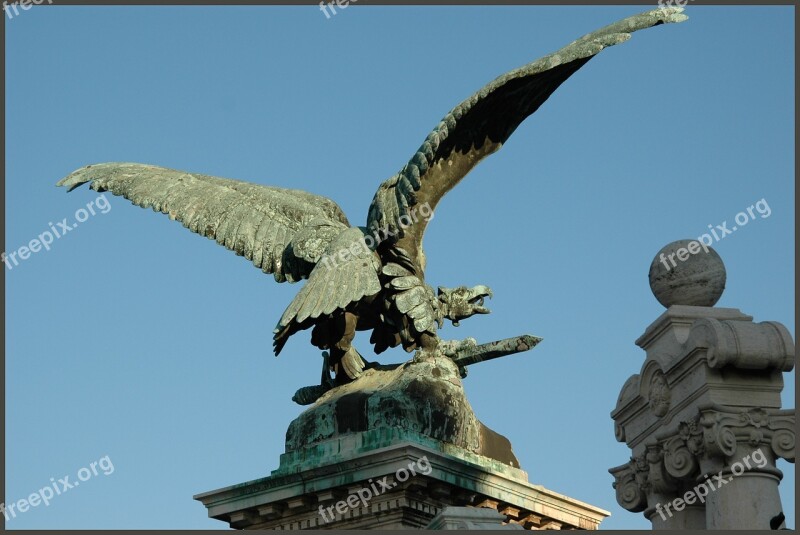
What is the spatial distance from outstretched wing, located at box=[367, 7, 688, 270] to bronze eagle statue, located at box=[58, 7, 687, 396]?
15 millimetres

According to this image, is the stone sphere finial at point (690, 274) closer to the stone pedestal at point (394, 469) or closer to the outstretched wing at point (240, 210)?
the stone pedestal at point (394, 469)

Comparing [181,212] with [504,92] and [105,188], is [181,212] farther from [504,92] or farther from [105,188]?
[504,92]

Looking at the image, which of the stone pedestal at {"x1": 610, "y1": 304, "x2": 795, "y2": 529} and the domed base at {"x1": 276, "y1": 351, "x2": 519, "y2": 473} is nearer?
the stone pedestal at {"x1": 610, "y1": 304, "x2": 795, "y2": 529}

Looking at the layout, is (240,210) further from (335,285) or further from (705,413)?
(705,413)

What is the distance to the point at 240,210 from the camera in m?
33.7

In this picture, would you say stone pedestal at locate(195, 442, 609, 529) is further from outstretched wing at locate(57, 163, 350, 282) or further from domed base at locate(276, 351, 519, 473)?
outstretched wing at locate(57, 163, 350, 282)

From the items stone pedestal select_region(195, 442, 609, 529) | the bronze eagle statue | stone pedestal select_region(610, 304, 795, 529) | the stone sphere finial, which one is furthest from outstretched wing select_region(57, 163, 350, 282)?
stone pedestal select_region(610, 304, 795, 529)

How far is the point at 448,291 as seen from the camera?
31.8m

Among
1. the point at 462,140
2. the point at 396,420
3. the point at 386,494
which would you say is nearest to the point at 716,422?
the point at 386,494

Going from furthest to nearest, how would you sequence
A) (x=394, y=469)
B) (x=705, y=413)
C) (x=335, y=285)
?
(x=335, y=285) < (x=394, y=469) < (x=705, y=413)

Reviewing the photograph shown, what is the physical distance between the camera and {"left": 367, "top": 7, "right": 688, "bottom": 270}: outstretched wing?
3002 cm

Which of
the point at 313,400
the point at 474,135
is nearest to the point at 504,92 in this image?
the point at 474,135

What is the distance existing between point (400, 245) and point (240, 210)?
367cm

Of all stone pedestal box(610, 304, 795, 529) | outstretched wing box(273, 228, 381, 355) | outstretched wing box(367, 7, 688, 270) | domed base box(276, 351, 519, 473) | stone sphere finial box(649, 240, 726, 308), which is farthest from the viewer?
outstretched wing box(273, 228, 381, 355)
